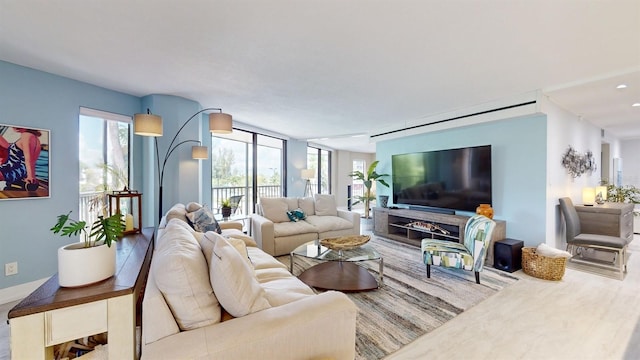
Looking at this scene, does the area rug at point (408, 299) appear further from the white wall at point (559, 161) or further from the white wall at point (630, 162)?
the white wall at point (630, 162)

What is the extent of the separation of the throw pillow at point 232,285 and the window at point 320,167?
7385 millimetres

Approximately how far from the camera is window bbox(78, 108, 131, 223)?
3260mm

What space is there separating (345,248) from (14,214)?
343 cm

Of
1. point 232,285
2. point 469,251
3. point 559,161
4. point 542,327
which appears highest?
point 559,161

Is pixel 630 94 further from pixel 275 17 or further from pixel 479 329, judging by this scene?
pixel 275 17

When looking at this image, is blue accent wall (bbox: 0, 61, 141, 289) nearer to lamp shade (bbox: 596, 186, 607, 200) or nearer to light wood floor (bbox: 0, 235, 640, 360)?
light wood floor (bbox: 0, 235, 640, 360)

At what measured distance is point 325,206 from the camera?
500 cm

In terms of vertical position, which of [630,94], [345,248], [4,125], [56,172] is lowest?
[345,248]

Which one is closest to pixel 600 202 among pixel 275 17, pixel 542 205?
pixel 542 205

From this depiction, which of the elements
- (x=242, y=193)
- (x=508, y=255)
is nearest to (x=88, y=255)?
(x=508, y=255)

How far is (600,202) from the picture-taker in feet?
14.4

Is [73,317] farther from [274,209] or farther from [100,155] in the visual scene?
[274,209]

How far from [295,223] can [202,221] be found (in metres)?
1.75

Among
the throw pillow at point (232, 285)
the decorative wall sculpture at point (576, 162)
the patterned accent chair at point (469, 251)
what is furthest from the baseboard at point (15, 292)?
the decorative wall sculpture at point (576, 162)
